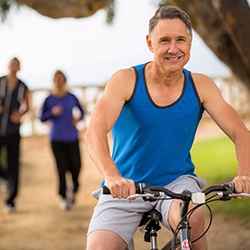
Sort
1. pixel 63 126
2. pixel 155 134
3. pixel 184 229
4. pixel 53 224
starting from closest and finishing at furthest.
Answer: pixel 184 229 → pixel 155 134 → pixel 53 224 → pixel 63 126

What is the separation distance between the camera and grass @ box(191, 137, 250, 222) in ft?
32.1

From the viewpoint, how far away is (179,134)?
3.81 meters

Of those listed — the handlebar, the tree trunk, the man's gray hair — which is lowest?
the handlebar

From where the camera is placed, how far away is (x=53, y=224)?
9.99 m

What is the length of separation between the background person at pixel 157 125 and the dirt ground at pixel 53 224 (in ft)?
13.9

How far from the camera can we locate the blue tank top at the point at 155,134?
148 inches

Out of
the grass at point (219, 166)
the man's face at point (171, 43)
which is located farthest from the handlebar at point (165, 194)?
the grass at point (219, 166)

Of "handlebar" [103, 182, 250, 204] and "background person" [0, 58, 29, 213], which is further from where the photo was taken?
"background person" [0, 58, 29, 213]

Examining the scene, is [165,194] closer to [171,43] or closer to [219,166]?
[171,43]

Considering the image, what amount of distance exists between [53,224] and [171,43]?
6559 mm

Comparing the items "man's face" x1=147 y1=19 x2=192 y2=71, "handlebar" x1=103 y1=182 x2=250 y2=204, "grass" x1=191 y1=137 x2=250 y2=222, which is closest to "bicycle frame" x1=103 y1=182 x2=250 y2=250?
"handlebar" x1=103 y1=182 x2=250 y2=204

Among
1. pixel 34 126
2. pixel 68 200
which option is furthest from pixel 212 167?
pixel 34 126

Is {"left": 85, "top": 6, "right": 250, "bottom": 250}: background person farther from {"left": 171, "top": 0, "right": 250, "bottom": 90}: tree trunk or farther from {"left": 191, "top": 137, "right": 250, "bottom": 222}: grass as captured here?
{"left": 171, "top": 0, "right": 250, "bottom": 90}: tree trunk

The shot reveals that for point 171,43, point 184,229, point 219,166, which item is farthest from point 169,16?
point 219,166
